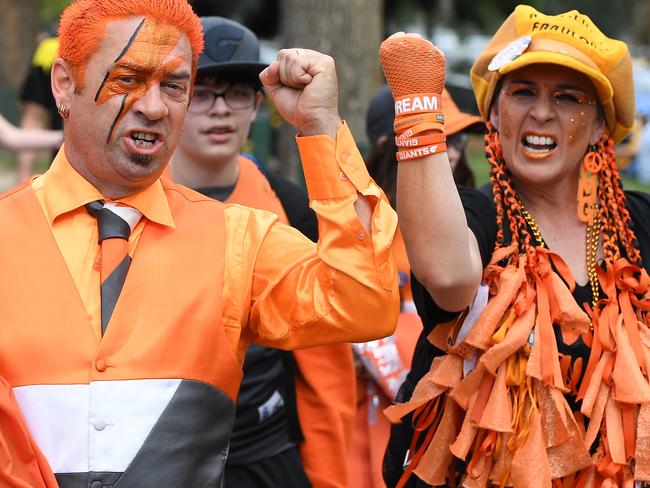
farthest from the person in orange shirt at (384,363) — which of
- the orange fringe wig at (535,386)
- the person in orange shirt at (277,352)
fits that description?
the orange fringe wig at (535,386)

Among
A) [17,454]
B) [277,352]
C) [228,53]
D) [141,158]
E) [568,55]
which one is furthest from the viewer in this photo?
[228,53]

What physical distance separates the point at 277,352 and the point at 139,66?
165 cm

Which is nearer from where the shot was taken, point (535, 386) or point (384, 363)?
point (535, 386)

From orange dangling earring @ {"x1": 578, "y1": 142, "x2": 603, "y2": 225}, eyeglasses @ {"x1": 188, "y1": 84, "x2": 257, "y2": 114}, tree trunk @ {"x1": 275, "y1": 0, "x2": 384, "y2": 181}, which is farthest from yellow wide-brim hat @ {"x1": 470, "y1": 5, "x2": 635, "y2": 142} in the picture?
tree trunk @ {"x1": 275, "y1": 0, "x2": 384, "y2": 181}

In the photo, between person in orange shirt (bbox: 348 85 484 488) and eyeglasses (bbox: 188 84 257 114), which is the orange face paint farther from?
person in orange shirt (bbox: 348 85 484 488)

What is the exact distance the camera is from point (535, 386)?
3.05 meters

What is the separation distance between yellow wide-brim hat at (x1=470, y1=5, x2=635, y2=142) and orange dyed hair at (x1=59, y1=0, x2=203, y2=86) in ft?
3.56

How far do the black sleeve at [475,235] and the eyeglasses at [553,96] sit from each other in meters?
0.33

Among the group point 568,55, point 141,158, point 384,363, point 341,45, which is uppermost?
point 341,45

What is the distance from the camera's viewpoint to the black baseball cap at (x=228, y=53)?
4.11 m

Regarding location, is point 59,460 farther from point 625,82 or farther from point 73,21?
point 625,82

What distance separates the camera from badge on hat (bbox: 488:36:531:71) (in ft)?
10.5

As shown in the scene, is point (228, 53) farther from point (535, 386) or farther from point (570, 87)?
point (535, 386)

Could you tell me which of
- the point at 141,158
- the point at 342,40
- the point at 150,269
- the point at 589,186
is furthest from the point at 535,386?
the point at 342,40
